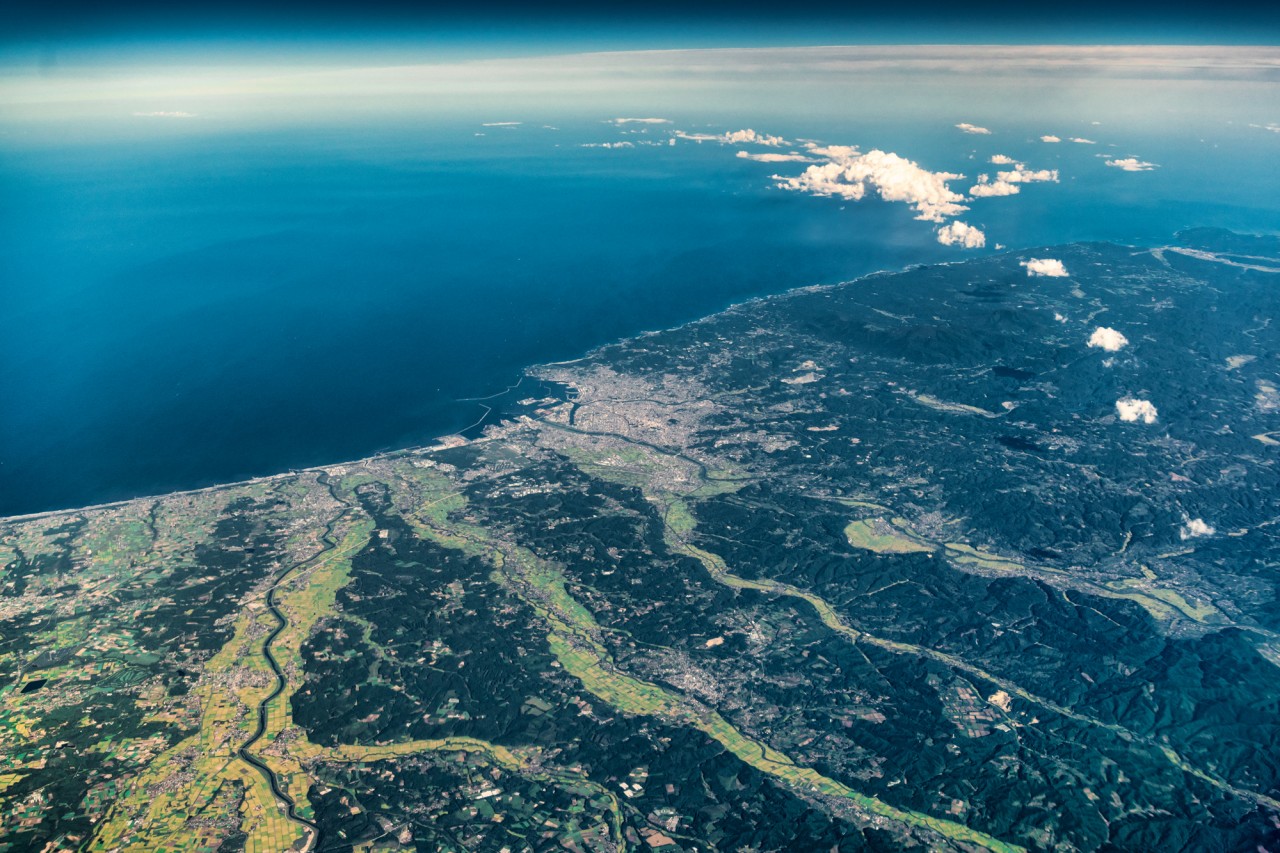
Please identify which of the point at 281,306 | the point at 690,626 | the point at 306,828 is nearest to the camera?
the point at 306,828

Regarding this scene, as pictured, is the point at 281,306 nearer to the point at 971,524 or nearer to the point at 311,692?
the point at 311,692

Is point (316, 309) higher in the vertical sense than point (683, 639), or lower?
higher

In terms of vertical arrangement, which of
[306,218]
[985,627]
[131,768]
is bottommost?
[985,627]

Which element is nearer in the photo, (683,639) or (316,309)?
(683,639)

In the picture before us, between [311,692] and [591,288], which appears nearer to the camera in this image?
[311,692]

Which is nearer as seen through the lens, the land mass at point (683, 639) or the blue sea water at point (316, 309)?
the land mass at point (683, 639)

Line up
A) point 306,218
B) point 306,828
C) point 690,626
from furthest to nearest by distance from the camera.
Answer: point 306,218
point 690,626
point 306,828

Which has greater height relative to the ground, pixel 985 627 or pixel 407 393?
pixel 407 393

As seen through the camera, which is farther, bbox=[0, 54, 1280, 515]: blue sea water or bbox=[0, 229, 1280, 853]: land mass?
bbox=[0, 54, 1280, 515]: blue sea water

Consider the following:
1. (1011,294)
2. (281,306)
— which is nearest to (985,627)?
(1011,294)

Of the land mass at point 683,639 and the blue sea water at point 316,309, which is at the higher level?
the blue sea water at point 316,309

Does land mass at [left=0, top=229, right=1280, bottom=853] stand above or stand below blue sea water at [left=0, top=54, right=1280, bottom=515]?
below
